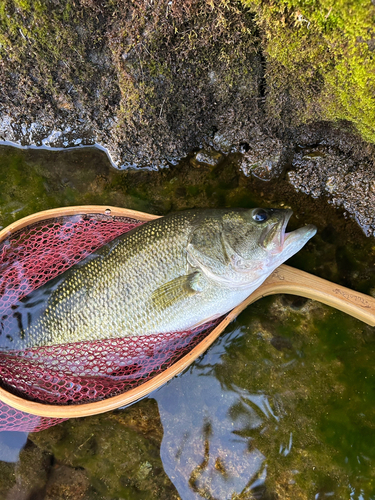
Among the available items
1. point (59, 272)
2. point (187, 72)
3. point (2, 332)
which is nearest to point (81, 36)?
point (187, 72)

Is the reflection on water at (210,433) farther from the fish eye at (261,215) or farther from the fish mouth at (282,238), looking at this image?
the fish eye at (261,215)

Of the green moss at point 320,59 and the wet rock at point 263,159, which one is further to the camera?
the wet rock at point 263,159

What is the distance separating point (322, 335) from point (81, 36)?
3802 mm

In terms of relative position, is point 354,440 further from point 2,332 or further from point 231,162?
point 2,332

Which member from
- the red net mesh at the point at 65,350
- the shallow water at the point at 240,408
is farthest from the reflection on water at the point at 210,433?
the red net mesh at the point at 65,350

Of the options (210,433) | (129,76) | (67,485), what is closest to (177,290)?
(210,433)

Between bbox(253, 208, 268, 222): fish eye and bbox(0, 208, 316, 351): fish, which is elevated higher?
bbox(253, 208, 268, 222): fish eye

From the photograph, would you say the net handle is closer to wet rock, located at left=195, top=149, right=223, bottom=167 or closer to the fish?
the fish

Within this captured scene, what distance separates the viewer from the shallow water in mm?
3098

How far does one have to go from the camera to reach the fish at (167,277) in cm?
263

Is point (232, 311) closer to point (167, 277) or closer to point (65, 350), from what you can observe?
point (167, 277)

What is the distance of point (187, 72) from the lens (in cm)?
286

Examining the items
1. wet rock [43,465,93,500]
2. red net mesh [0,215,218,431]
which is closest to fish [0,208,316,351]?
red net mesh [0,215,218,431]

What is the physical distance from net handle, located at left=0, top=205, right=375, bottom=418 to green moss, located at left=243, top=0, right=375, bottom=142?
4.73 feet
